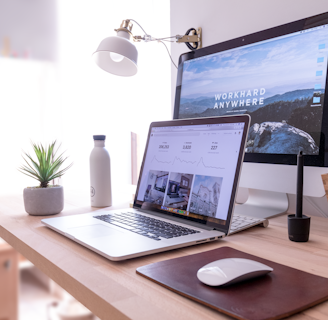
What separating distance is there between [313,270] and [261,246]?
138 mm

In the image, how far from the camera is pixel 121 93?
232 cm

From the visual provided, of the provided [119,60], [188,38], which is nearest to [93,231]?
[119,60]

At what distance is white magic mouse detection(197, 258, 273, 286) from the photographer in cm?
41

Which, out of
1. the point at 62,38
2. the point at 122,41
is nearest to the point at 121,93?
the point at 62,38

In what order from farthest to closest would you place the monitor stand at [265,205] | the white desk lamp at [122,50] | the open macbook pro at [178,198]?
1. the white desk lamp at [122,50]
2. the monitor stand at [265,205]
3. the open macbook pro at [178,198]

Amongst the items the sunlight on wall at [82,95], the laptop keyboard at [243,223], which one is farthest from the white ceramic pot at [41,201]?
the sunlight on wall at [82,95]

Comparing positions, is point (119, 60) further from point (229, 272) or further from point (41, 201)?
point (229, 272)

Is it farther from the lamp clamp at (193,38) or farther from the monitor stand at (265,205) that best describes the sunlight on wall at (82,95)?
the monitor stand at (265,205)

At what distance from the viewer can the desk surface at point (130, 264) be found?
1.26ft

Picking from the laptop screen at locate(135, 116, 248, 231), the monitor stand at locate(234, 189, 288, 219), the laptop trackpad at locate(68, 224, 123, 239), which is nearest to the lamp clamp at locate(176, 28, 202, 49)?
the laptop screen at locate(135, 116, 248, 231)

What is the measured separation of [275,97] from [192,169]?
1.02 feet

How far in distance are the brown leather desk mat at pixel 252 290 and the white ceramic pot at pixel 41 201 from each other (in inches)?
19.9

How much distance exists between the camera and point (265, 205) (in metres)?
0.99

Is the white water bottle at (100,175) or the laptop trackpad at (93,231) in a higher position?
the white water bottle at (100,175)
